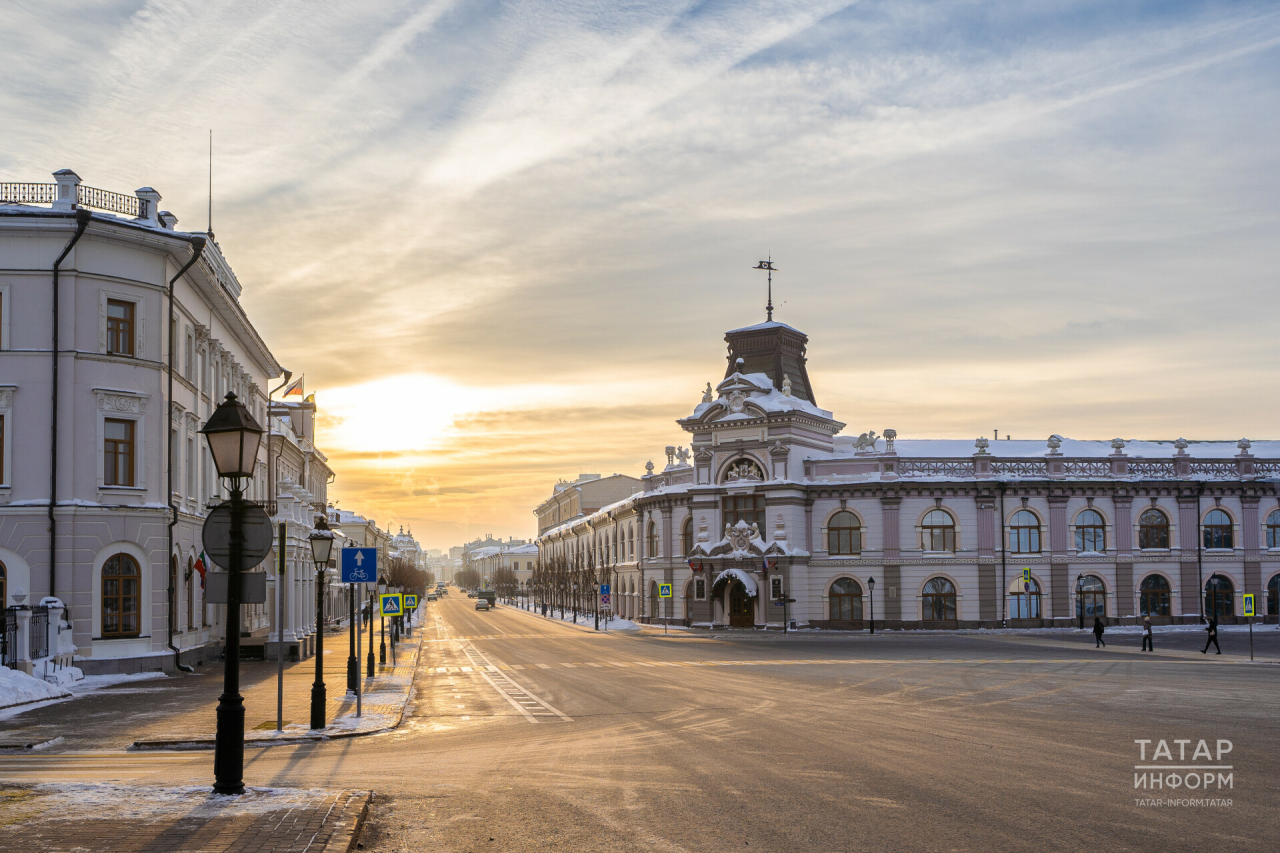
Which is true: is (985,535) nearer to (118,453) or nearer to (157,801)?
(118,453)

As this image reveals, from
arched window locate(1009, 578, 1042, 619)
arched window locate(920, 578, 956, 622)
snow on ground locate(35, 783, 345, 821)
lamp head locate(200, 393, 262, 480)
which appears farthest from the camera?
arched window locate(920, 578, 956, 622)

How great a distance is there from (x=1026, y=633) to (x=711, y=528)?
1914 centimetres

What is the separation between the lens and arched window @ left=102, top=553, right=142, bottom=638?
3141cm

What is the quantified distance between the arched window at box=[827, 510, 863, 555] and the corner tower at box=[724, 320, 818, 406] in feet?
33.1

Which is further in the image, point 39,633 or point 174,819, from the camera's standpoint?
point 39,633

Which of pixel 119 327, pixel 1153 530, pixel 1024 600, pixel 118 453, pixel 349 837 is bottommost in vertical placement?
pixel 1024 600

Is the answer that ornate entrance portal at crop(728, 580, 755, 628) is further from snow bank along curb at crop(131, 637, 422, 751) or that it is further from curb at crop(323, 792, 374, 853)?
curb at crop(323, 792, 374, 853)

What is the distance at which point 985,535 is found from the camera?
207ft

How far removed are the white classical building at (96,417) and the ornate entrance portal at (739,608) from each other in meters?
37.4

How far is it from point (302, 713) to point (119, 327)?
1599 cm

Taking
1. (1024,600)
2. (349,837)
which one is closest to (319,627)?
(349,837)

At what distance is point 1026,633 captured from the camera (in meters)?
59.3

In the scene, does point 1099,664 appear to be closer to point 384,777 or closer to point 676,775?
point 676,775

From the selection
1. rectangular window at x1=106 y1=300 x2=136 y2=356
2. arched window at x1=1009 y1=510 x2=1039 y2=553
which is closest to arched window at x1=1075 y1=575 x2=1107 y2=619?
arched window at x1=1009 y1=510 x2=1039 y2=553
